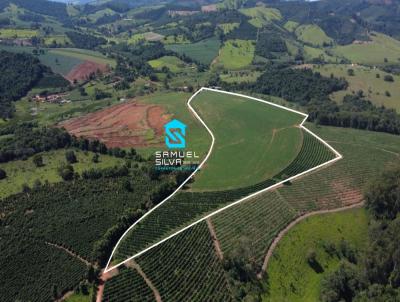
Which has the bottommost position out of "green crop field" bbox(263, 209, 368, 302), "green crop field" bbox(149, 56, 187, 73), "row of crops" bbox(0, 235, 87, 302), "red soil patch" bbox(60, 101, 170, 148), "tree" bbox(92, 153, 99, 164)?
"row of crops" bbox(0, 235, 87, 302)

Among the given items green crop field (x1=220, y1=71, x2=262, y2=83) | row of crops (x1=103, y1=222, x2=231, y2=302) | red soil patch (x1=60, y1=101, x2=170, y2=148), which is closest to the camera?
row of crops (x1=103, y1=222, x2=231, y2=302)

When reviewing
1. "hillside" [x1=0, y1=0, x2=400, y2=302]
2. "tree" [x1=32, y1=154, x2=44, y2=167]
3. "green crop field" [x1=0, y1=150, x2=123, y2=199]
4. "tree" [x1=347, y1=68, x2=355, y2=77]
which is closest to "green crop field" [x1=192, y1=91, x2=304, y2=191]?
"hillside" [x1=0, y1=0, x2=400, y2=302]

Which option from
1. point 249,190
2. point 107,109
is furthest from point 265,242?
point 107,109

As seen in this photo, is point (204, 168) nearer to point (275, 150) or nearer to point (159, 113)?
point (275, 150)

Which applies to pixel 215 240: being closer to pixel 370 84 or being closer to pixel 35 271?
pixel 35 271

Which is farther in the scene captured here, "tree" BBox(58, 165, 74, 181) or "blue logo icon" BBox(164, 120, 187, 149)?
"blue logo icon" BBox(164, 120, 187, 149)

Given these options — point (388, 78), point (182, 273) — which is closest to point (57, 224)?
point (182, 273)

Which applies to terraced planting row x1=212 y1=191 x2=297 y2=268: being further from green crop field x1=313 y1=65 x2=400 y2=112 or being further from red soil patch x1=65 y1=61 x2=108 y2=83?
red soil patch x1=65 y1=61 x2=108 y2=83
